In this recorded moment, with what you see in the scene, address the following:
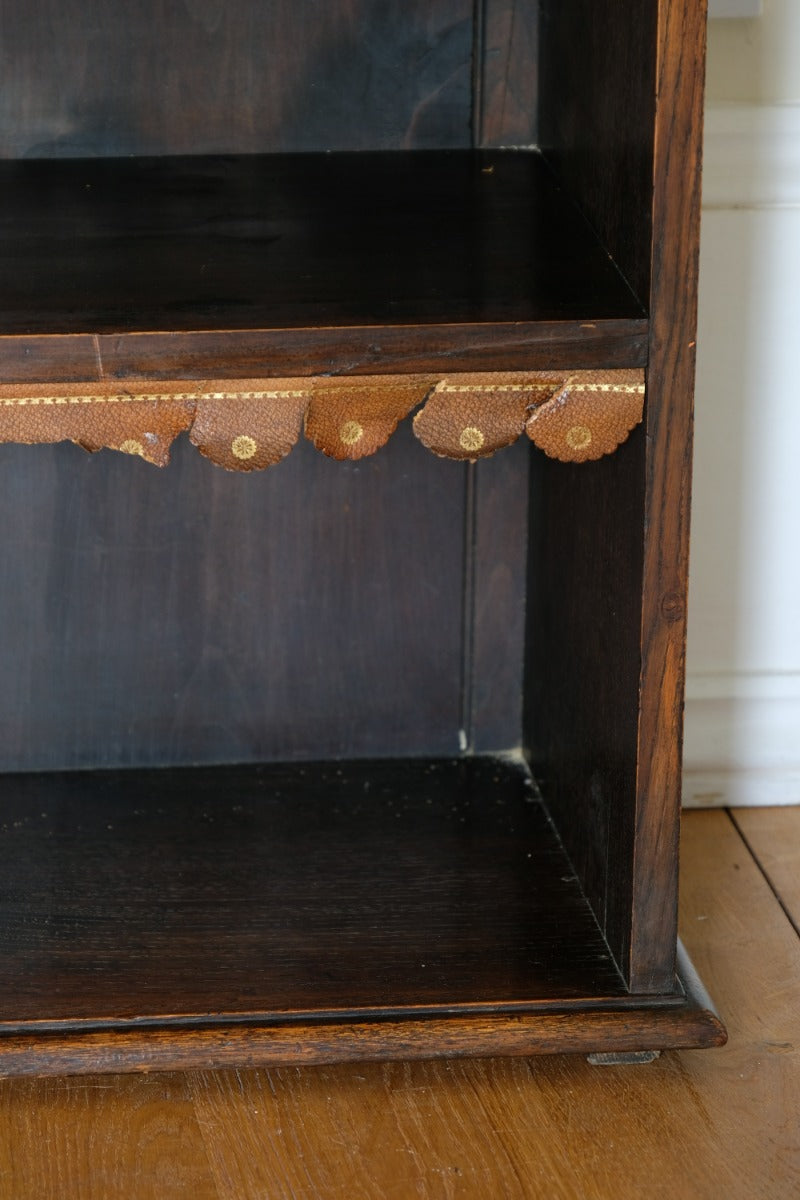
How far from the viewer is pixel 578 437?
104 cm

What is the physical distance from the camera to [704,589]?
1.54 m

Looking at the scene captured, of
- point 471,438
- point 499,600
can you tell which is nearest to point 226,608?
point 499,600

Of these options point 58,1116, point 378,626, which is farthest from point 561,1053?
point 378,626

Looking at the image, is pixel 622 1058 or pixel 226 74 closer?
pixel 622 1058

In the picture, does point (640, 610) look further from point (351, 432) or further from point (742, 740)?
point (742, 740)

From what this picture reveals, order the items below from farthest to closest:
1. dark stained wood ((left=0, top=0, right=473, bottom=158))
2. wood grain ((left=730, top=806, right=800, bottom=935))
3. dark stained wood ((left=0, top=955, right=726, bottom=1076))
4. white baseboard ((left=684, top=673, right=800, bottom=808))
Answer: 1. white baseboard ((left=684, top=673, right=800, bottom=808))
2. wood grain ((left=730, top=806, right=800, bottom=935))
3. dark stained wood ((left=0, top=0, right=473, bottom=158))
4. dark stained wood ((left=0, top=955, right=726, bottom=1076))

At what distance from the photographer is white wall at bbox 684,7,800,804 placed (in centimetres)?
139

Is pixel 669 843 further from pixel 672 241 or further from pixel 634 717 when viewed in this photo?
Answer: pixel 672 241

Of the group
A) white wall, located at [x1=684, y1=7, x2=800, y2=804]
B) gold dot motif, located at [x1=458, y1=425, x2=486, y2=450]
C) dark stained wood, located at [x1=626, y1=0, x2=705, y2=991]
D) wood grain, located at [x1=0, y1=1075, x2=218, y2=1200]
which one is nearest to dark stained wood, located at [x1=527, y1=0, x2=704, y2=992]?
dark stained wood, located at [x1=626, y1=0, x2=705, y2=991]

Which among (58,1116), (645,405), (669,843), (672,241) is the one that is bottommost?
(58,1116)

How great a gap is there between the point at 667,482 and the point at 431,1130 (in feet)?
1.62

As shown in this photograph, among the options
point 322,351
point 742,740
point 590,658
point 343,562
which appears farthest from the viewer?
point 742,740

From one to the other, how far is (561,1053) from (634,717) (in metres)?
0.27

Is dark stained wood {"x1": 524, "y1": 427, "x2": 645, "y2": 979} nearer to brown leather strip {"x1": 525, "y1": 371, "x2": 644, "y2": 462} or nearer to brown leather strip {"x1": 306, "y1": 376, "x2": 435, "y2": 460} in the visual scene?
brown leather strip {"x1": 525, "y1": 371, "x2": 644, "y2": 462}
